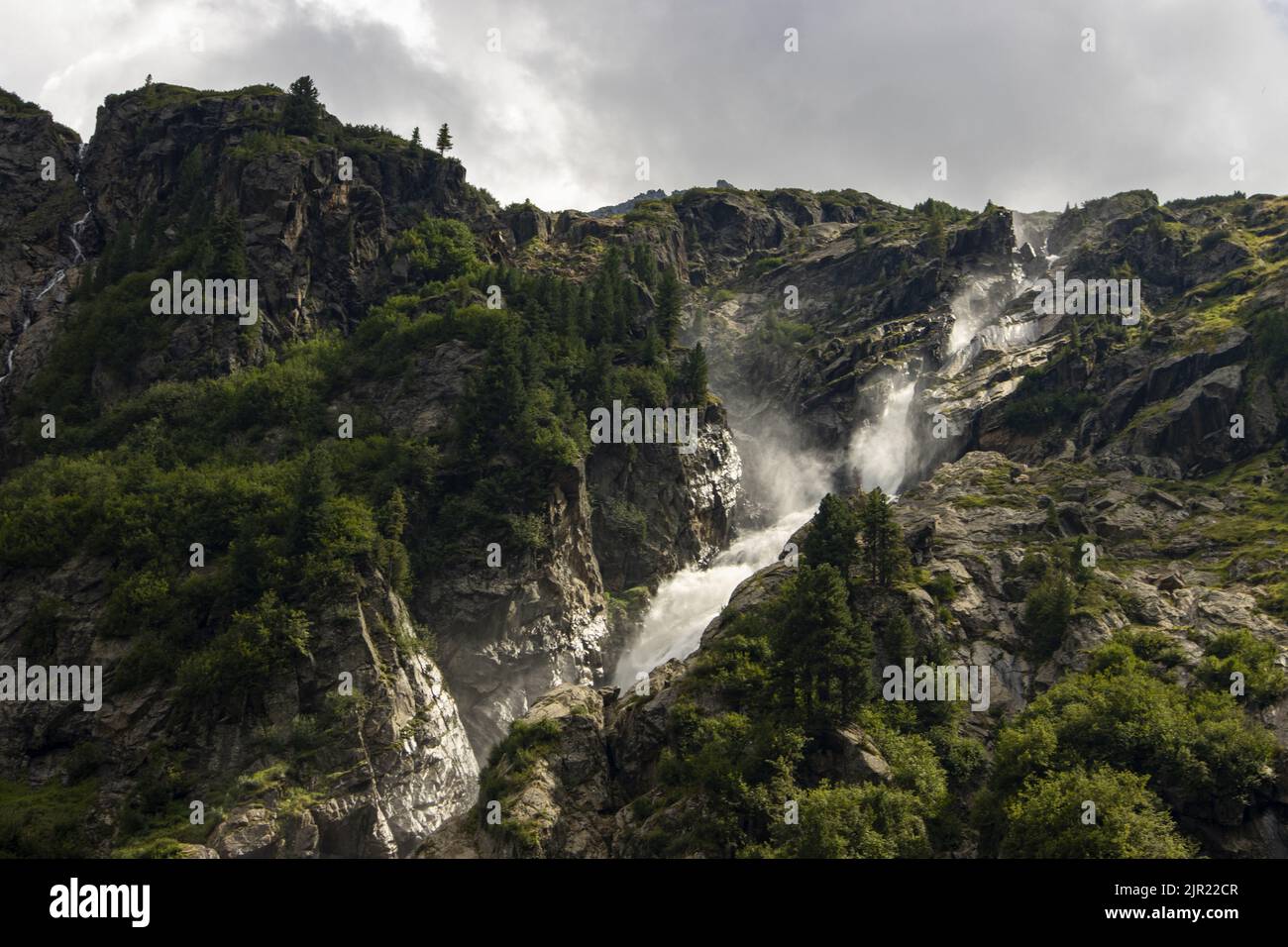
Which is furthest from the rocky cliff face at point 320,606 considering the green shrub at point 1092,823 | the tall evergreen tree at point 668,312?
the green shrub at point 1092,823

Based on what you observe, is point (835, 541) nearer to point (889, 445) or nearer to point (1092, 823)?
point (1092, 823)

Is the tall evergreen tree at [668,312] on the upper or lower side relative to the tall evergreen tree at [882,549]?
upper

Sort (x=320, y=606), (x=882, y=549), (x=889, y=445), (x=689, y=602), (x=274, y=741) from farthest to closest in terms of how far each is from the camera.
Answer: (x=889, y=445)
(x=689, y=602)
(x=882, y=549)
(x=320, y=606)
(x=274, y=741)

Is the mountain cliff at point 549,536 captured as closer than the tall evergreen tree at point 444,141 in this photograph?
Yes

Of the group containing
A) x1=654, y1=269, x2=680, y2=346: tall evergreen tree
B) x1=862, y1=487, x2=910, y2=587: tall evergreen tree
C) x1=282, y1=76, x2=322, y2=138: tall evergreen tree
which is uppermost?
x1=282, y1=76, x2=322, y2=138: tall evergreen tree

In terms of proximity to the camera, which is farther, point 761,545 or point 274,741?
point 761,545

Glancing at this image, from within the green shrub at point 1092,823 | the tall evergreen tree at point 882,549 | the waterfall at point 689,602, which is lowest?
the green shrub at point 1092,823

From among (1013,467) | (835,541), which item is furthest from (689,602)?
(1013,467)

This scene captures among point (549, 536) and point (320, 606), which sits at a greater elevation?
point (549, 536)

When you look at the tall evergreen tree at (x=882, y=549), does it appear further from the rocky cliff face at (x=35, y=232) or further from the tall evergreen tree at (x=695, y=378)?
the rocky cliff face at (x=35, y=232)

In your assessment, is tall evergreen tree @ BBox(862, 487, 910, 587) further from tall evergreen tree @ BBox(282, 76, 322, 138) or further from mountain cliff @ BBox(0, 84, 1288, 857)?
tall evergreen tree @ BBox(282, 76, 322, 138)

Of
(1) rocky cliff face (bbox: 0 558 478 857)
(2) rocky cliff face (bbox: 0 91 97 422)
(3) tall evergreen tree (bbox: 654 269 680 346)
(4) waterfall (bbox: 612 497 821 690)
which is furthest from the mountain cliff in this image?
(4) waterfall (bbox: 612 497 821 690)

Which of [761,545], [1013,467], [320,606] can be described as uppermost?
[1013,467]
